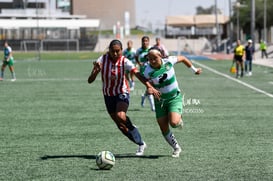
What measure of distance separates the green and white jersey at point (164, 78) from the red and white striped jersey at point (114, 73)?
0.89ft

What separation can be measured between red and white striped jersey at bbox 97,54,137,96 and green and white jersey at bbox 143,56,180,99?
0.27 m

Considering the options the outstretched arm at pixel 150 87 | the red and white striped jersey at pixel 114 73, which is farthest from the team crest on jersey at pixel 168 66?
the red and white striped jersey at pixel 114 73

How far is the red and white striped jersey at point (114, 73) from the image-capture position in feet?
39.7

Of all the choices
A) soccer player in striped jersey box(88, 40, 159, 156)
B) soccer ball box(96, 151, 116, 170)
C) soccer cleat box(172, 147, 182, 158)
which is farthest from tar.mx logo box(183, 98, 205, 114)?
soccer ball box(96, 151, 116, 170)

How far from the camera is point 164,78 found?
11984 millimetres

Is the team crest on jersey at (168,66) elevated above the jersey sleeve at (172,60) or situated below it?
below

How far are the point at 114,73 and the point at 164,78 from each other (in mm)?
783

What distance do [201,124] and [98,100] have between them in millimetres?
7517

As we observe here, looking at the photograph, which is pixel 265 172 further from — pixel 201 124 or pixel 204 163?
pixel 201 124

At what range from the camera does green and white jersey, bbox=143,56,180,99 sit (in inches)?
471

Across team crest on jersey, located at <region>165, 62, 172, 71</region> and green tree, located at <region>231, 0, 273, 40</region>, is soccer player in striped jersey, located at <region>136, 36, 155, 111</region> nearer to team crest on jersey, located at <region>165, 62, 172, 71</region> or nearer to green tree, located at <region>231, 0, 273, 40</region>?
team crest on jersey, located at <region>165, 62, 172, 71</region>

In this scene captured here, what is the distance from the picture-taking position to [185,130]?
622 inches

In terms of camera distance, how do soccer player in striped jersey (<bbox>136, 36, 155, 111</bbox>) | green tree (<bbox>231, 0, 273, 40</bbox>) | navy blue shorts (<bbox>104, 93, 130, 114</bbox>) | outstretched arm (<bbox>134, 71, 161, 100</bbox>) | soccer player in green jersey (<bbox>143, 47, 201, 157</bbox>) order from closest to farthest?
outstretched arm (<bbox>134, 71, 161, 100</bbox>), soccer player in green jersey (<bbox>143, 47, 201, 157</bbox>), navy blue shorts (<bbox>104, 93, 130, 114</bbox>), soccer player in striped jersey (<bbox>136, 36, 155, 111</bbox>), green tree (<bbox>231, 0, 273, 40</bbox>)

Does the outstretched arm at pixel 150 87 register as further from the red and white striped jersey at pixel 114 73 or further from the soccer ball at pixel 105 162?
the soccer ball at pixel 105 162
